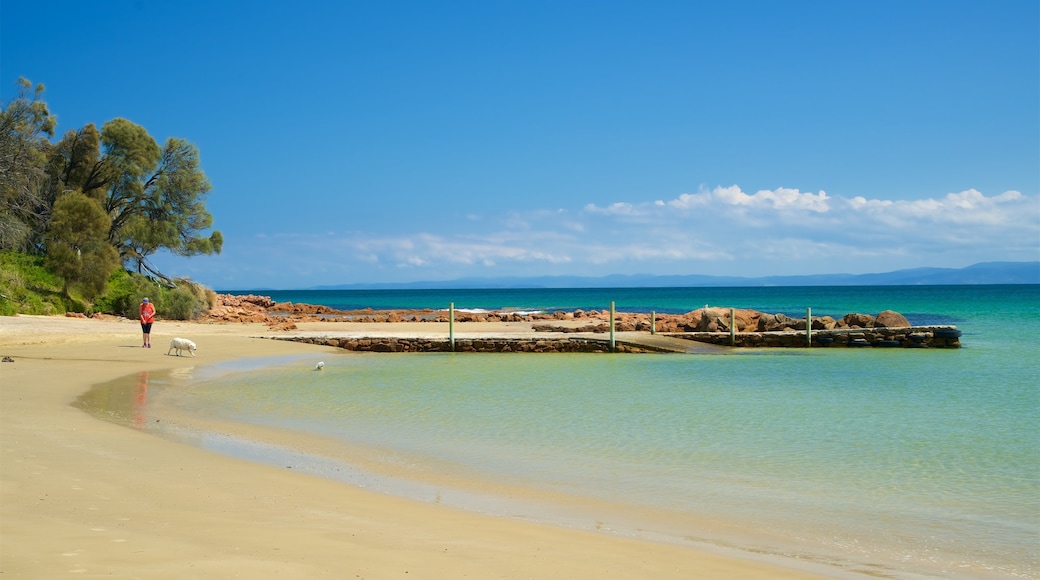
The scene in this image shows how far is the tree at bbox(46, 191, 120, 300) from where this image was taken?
32688 millimetres

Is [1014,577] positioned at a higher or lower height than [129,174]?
Result: lower

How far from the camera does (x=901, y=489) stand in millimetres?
8969

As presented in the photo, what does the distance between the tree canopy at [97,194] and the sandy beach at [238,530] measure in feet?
84.7

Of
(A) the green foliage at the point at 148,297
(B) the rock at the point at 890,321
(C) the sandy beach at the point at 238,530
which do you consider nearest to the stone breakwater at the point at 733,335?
(B) the rock at the point at 890,321

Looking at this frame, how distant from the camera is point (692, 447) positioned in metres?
11.5

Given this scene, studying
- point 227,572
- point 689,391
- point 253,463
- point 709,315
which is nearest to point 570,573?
point 227,572

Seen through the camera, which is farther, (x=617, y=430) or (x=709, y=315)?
(x=709, y=315)

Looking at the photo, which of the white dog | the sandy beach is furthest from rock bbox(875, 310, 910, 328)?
the sandy beach

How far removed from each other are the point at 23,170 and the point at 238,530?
3024 centimetres

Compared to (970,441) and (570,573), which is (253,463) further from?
(970,441)

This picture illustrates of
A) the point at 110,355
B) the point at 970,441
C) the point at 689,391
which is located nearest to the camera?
the point at 970,441

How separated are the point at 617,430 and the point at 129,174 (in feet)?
104

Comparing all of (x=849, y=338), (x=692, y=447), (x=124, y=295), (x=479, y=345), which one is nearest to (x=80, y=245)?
(x=124, y=295)

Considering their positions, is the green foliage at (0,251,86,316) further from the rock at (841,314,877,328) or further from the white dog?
the rock at (841,314,877,328)
